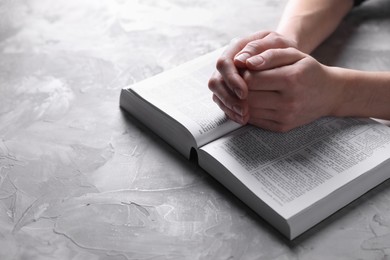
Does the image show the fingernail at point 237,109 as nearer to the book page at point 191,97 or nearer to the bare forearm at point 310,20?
the book page at point 191,97

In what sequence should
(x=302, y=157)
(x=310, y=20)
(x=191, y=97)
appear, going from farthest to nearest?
(x=310, y=20), (x=191, y=97), (x=302, y=157)

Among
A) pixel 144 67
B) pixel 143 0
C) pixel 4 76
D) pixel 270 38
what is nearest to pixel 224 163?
pixel 270 38

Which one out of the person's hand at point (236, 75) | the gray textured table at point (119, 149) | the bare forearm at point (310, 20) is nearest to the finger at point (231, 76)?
the person's hand at point (236, 75)

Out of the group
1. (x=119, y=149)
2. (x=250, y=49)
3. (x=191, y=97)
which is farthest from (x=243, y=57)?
(x=119, y=149)

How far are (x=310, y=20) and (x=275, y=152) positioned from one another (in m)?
0.39

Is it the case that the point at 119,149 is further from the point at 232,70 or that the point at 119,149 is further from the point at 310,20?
the point at 310,20

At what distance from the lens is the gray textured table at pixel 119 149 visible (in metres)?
0.70

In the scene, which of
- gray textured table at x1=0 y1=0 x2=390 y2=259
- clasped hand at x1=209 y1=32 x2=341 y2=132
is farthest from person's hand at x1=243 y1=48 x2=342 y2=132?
gray textured table at x1=0 y1=0 x2=390 y2=259

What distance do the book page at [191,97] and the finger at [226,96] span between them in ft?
0.12

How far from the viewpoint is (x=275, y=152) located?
807 mm

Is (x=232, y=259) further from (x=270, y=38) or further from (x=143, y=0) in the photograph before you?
(x=143, y=0)

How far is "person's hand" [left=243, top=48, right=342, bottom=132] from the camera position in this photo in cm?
81

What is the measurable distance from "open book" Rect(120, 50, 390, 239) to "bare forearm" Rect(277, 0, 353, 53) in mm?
230

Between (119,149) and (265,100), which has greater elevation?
(265,100)
